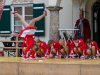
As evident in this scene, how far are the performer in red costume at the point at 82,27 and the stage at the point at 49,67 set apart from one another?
5.62 meters

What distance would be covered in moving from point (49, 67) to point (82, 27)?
6239 mm

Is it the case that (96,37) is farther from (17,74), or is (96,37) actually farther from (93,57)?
(17,74)

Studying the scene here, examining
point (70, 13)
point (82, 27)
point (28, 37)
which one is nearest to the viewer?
point (28, 37)

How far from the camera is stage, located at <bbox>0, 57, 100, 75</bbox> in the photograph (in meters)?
11.5

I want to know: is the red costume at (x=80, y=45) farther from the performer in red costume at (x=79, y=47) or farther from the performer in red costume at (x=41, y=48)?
the performer in red costume at (x=41, y=48)

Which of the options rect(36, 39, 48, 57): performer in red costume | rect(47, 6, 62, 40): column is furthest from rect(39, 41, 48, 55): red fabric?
rect(47, 6, 62, 40): column

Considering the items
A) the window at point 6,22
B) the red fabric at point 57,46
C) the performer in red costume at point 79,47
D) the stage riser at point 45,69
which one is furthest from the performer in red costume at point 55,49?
the window at point 6,22

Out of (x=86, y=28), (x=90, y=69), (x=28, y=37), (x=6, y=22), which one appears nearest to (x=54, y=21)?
(x=86, y=28)

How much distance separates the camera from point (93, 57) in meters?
13.9

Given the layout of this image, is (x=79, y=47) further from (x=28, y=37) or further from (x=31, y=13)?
(x=31, y=13)

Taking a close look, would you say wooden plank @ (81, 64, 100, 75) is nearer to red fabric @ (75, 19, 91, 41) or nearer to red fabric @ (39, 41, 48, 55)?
red fabric @ (39, 41, 48, 55)

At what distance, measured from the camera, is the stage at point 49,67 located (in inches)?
452

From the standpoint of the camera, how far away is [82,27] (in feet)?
58.6

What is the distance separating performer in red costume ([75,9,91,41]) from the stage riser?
5.84m
